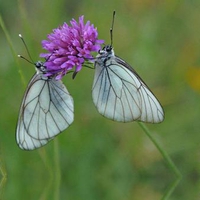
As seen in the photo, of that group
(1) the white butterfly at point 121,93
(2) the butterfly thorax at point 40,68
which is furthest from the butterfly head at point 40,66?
(1) the white butterfly at point 121,93

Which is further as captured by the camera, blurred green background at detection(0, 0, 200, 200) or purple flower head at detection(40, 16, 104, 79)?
blurred green background at detection(0, 0, 200, 200)

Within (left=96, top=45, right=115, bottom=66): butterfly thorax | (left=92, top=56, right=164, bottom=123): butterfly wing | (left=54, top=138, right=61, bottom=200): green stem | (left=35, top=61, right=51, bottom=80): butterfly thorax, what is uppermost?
(left=35, top=61, right=51, bottom=80): butterfly thorax

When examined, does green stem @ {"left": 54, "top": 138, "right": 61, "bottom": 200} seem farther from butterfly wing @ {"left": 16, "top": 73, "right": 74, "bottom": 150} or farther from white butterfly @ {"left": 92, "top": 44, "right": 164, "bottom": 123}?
white butterfly @ {"left": 92, "top": 44, "right": 164, "bottom": 123}

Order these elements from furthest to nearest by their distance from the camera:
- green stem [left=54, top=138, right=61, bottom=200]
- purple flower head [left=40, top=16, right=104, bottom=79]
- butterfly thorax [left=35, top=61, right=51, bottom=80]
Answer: green stem [left=54, top=138, right=61, bottom=200], butterfly thorax [left=35, top=61, right=51, bottom=80], purple flower head [left=40, top=16, right=104, bottom=79]

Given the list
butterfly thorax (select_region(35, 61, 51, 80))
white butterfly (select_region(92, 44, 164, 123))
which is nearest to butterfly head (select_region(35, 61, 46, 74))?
butterfly thorax (select_region(35, 61, 51, 80))

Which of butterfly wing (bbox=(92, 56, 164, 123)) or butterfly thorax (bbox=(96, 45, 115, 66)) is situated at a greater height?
butterfly thorax (bbox=(96, 45, 115, 66))

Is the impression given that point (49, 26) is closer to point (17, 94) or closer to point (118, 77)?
point (17, 94)

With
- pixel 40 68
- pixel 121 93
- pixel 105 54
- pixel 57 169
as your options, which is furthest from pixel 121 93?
pixel 57 169

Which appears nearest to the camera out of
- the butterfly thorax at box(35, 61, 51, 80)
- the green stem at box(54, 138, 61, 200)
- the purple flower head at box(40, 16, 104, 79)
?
the purple flower head at box(40, 16, 104, 79)

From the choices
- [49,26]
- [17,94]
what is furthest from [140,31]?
[17,94]
